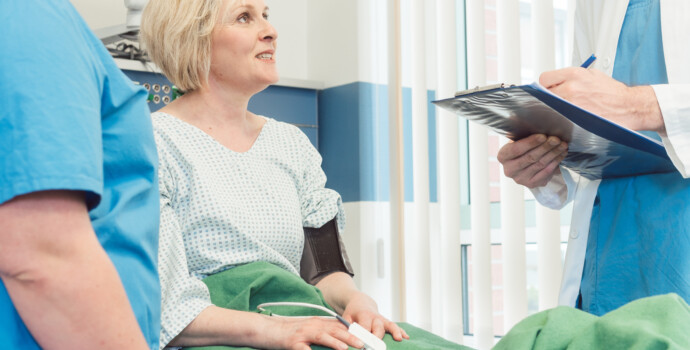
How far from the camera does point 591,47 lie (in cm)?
151

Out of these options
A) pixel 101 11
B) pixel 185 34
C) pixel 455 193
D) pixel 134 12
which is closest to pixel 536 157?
pixel 185 34

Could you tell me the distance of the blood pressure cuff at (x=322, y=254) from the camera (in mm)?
1637

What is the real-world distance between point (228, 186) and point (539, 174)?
2.08 feet

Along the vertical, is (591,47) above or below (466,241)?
above

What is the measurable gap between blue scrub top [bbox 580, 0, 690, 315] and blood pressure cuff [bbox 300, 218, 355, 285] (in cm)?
54

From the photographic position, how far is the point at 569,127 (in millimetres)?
1137

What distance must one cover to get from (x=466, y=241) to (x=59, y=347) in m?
2.21

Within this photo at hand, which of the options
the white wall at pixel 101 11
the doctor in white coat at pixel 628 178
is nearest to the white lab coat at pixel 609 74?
the doctor in white coat at pixel 628 178

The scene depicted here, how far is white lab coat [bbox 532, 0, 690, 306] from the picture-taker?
3.83ft

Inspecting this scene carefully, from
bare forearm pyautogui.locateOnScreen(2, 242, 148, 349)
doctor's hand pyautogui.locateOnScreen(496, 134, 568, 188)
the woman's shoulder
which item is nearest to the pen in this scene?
doctor's hand pyautogui.locateOnScreen(496, 134, 568, 188)

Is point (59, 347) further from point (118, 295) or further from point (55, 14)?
point (55, 14)

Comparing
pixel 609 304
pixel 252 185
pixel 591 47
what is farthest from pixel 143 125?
pixel 591 47

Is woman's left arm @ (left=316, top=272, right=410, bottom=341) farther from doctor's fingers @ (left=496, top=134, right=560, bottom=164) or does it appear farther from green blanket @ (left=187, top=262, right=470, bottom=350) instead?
doctor's fingers @ (left=496, top=134, right=560, bottom=164)

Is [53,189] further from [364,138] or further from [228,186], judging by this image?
[364,138]
